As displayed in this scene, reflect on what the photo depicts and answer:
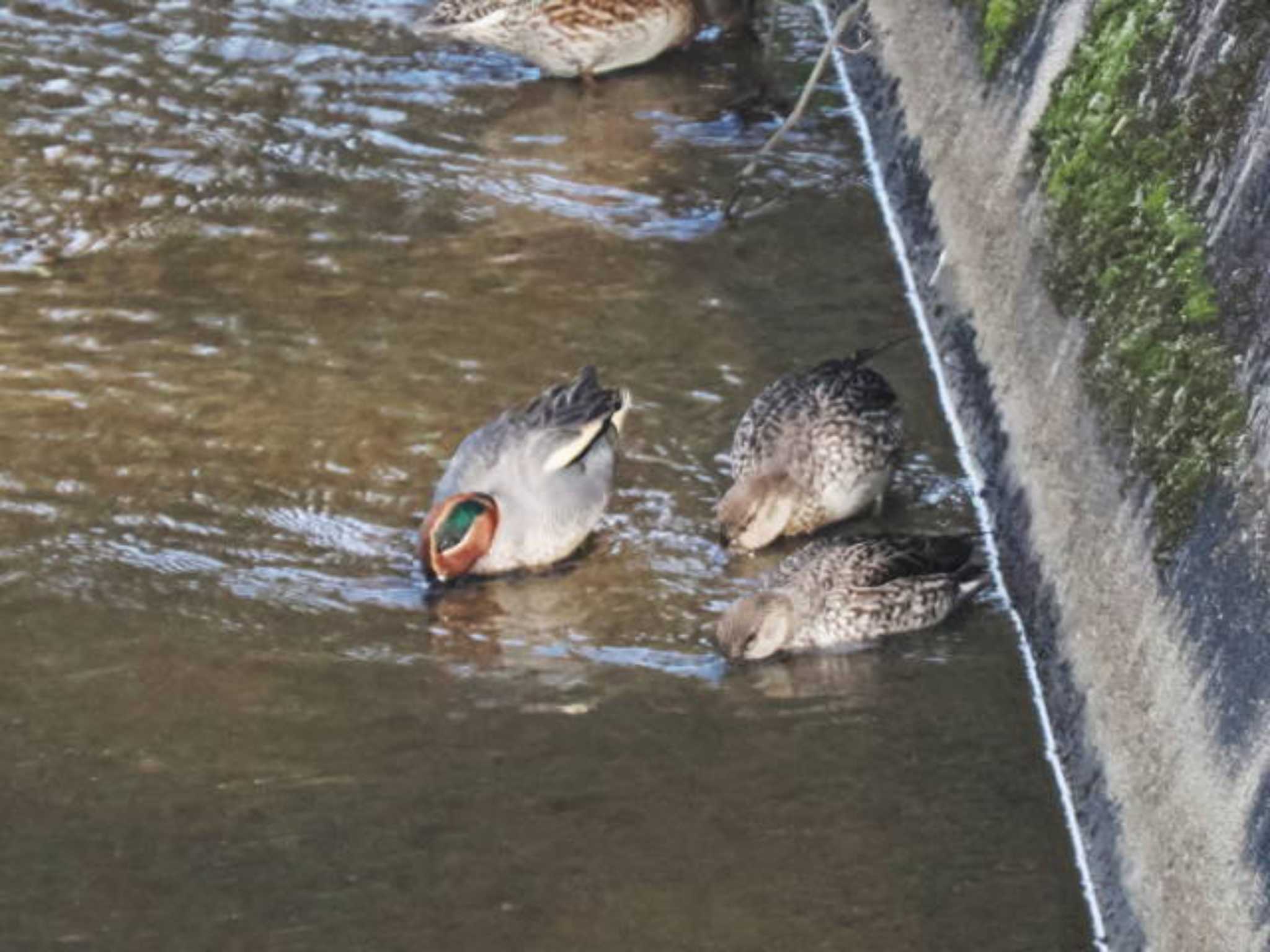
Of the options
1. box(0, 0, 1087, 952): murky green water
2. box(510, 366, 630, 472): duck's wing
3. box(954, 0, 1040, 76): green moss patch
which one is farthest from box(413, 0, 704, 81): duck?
box(510, 366, 630, 472): duck's wing

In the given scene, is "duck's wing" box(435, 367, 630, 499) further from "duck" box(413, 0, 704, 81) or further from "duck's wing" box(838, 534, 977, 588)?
"duck" box(413, 0, 704, 81)

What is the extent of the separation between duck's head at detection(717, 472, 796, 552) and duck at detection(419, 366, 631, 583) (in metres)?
0.41

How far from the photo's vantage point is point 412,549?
7605mm

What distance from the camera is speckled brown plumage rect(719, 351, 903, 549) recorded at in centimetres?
771

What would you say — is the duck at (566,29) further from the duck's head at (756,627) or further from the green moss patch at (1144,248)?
the duck's head at (756,627)

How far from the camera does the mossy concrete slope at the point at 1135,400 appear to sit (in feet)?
18.4

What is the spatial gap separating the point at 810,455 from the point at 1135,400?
1.33m

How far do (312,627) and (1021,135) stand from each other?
3204mm

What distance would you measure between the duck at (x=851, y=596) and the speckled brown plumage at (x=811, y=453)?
0.28 m

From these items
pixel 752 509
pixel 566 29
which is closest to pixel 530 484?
pixel 752 509

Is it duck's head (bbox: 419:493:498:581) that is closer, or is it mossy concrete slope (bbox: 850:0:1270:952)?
mossy concrete slope (bbox: 850:0:1270:952)

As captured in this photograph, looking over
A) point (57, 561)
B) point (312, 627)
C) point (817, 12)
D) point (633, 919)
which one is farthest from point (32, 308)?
point (817, 12)

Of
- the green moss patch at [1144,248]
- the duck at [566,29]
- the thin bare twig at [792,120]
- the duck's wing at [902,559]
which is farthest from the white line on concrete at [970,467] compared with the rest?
the duck at [566,29]

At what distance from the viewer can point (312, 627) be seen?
7043 mm
